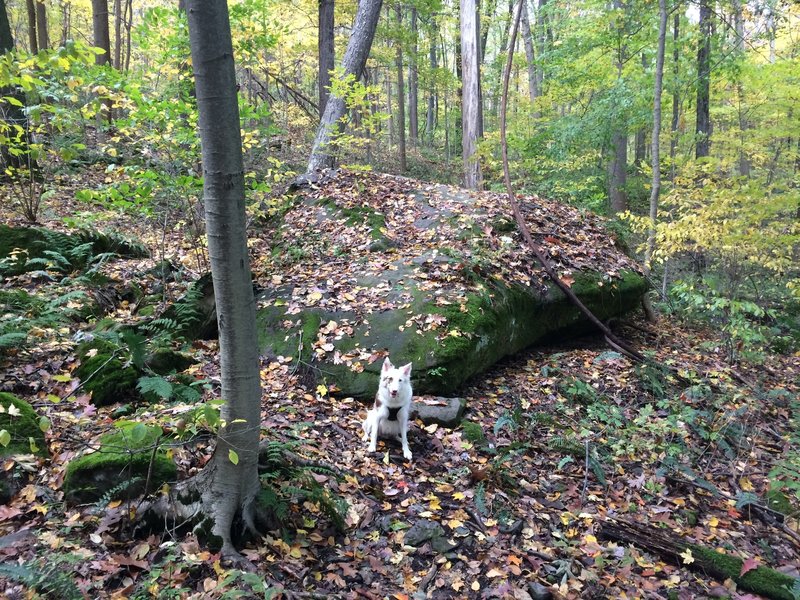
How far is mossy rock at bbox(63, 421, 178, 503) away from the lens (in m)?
3.33

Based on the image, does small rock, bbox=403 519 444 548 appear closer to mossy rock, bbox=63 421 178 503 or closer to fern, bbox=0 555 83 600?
mossy rock, bbox=63 421 178 503

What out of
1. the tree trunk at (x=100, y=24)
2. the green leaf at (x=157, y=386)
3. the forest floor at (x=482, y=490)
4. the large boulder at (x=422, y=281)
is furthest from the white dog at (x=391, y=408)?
the tree trunk at (x=100, y=24)

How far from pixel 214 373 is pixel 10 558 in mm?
2978

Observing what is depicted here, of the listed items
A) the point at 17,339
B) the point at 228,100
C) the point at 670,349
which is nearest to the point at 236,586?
the point at 228,100

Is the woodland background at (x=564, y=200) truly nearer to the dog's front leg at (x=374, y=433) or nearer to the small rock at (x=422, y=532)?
the small rock at (x=422, y=532)

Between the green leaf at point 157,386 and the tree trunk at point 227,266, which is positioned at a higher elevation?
the tree trunk at point 227,266

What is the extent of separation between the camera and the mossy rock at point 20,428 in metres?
3.47

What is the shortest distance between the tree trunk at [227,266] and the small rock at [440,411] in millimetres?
2565

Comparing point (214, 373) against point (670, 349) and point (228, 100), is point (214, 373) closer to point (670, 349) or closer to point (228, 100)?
point (228, 100)

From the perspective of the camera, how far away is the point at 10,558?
2.73m

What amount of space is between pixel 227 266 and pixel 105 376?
277 centimetres

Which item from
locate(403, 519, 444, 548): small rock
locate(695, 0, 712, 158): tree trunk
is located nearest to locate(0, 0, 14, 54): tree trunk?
locate(403, 519, 444, 548): small rock

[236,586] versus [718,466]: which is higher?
[236,586]

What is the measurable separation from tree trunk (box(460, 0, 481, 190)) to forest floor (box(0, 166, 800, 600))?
6.83 meters
